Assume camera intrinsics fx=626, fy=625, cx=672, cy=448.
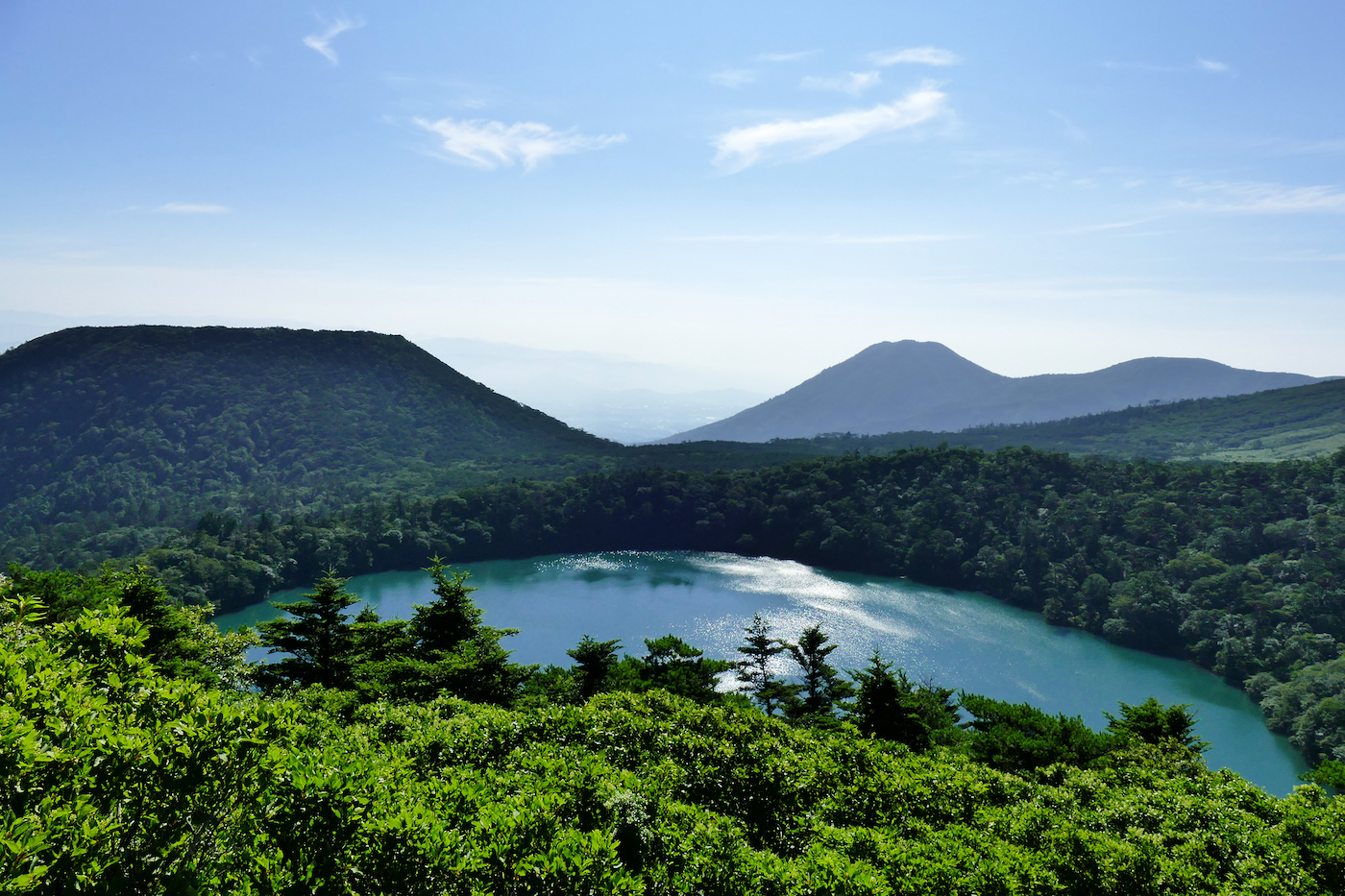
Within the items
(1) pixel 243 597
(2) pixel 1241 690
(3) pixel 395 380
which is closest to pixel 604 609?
(1) pixel 243 597

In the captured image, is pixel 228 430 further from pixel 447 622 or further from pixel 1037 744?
pixel 1037 744

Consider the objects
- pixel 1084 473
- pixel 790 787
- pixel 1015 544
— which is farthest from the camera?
pixel 1084 473

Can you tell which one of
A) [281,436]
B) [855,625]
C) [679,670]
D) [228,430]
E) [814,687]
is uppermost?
[228,430]

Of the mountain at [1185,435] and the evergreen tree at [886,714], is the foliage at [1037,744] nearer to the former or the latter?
the evergreen tree at [886,714]

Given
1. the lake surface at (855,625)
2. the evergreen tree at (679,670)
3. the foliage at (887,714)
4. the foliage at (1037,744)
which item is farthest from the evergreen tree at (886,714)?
the lake surface at (855,625)

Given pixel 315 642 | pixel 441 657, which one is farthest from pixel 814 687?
pixel 315 642

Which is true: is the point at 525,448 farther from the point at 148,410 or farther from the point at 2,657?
the point at 2,657

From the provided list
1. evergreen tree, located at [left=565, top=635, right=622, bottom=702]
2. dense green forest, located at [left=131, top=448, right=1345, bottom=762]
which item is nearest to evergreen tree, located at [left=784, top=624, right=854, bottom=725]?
evergreen tree, located at [left=565, top=635, right=622, bottom=702]
